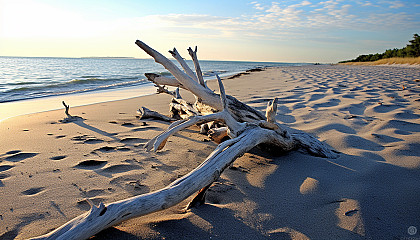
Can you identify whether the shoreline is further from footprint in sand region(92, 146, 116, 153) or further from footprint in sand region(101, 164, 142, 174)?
footprint in sand region(101, 164, 142, 174)

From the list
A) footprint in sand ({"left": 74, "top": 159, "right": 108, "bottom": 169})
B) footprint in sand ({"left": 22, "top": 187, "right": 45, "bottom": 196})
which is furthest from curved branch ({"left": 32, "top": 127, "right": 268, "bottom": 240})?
footprint in sand ({"left": 74, "top": 159, "right": 108, "bottom": 169})

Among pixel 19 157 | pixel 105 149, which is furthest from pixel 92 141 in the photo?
pixel 19 157

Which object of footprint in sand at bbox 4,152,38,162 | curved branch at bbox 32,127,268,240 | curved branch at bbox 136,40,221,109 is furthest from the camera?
footprint in sand at bbox 4,152,38,162

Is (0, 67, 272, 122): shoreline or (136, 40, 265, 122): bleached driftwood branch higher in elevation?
(136, 40, 265, 122): bleached driftwood branch

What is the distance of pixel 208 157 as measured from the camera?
6.19 ft

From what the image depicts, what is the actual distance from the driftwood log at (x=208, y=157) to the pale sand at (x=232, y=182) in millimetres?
168

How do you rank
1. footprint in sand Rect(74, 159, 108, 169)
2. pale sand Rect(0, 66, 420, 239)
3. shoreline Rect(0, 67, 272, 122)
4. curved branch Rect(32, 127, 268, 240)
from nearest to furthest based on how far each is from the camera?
curved branch Rect(32, 127, 268, 240) → pale sand Rect(0, 66, 420, 239) → footprint in sand Rect(74, 159, 108, 169) → shoreline Rect(0, 67, 272, 122)

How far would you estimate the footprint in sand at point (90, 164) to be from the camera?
8.45ft

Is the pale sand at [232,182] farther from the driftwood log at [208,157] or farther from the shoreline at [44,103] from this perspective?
the shoreline at [44,103]

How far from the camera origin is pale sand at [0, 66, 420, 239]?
162 centimetres

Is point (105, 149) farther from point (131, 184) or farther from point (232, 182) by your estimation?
point (232, 182)

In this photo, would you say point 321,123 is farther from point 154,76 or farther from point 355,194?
point 154,76

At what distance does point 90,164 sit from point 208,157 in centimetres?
143

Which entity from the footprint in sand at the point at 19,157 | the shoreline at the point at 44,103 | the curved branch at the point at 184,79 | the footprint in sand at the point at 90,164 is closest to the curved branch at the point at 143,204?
the curved branch at the point at 184,79
